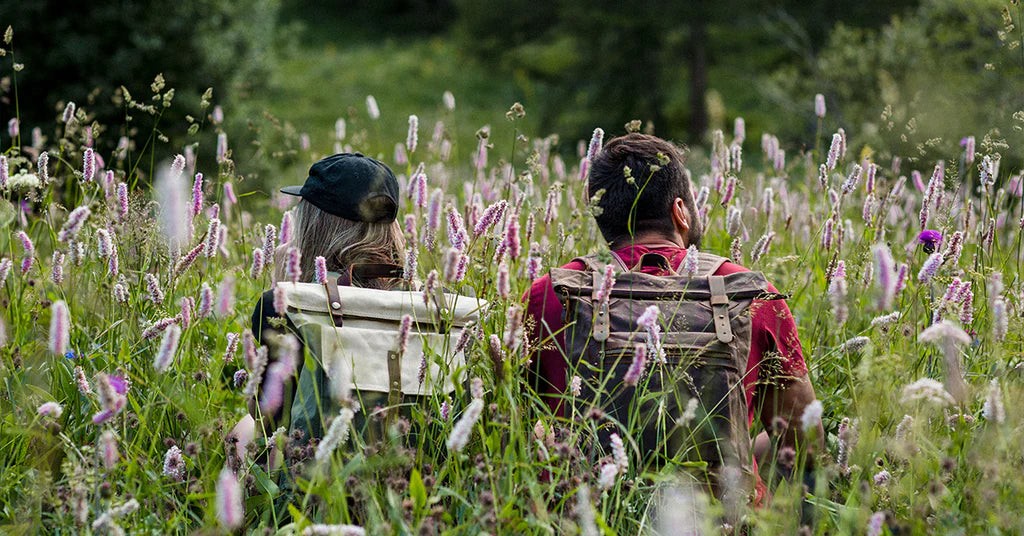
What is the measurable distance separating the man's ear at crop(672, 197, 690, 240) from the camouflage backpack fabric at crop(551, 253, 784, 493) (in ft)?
1.18

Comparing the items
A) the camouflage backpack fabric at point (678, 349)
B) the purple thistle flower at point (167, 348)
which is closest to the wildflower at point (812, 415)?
the camouflage backpack fabric at point (678, 349)

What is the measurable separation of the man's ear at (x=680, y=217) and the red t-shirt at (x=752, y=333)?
0.14m

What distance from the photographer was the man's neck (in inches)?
133

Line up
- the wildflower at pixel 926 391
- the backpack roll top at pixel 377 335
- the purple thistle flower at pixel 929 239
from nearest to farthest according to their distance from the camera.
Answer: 1. the wildflower at pixel 926 391
2. the backpack roll top at pixel 377 335
3. the purple thistle flower at pixel 929 239

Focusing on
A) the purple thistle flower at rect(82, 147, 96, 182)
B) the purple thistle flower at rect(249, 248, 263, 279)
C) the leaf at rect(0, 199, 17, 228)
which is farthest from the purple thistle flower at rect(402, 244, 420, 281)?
the leaf at rect(0, 199, 17, 228)

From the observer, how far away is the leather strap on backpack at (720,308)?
299 centimetres

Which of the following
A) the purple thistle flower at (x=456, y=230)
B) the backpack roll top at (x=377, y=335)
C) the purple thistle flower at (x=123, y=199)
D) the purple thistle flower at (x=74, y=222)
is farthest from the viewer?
the purple thistle flower at (x=123, y=199)

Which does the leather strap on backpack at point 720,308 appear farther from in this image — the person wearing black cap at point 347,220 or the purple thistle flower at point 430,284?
the person wearing black cap at point 347,220

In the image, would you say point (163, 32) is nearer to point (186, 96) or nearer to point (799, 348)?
point (186, 96)

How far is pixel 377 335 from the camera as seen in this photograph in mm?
3020

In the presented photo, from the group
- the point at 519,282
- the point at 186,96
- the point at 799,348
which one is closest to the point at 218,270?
the point at 519,282

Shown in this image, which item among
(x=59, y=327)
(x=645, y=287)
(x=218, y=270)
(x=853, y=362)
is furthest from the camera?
(x=218, y=270)

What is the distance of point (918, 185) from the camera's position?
14.5 feet

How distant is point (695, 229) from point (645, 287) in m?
0.56
